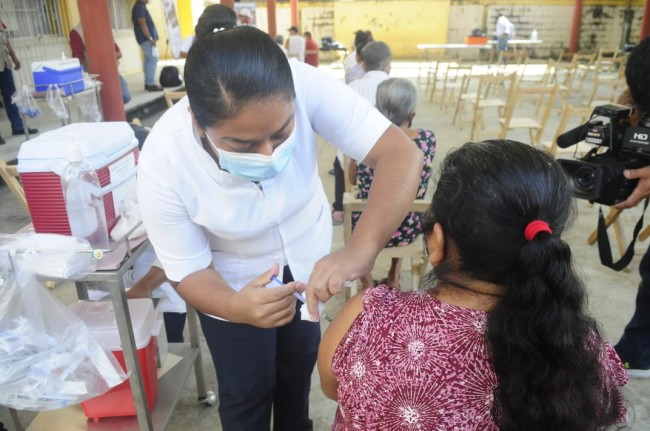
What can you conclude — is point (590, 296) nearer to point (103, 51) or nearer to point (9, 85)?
point (103, 51)

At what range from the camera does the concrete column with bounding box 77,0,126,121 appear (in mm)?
3982

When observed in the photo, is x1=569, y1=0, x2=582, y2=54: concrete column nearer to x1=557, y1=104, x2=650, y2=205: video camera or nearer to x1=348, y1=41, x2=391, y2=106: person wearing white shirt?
x1=348, y1=41, x2=391, y2=106: person wearing white shirt

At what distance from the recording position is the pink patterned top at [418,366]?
0.77m

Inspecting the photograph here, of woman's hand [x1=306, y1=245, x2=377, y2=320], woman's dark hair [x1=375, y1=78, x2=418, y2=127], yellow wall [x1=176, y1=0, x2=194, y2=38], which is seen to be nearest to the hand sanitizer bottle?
woman's hand [x1=306, y1=245, x2=377, y2=320]

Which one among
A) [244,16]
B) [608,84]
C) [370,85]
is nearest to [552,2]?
[608,84]

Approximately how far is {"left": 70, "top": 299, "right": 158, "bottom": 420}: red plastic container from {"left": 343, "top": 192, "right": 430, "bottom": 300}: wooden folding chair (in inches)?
28.9

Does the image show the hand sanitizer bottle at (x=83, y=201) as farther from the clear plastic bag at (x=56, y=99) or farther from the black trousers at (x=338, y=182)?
the clear plastic bag at (x=56, y=99)

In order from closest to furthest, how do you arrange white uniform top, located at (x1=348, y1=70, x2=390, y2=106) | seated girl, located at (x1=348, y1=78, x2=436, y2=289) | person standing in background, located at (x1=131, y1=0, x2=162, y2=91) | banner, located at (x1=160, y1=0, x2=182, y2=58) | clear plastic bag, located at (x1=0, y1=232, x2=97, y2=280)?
clear plastic bag, located at (x1=0, y1=232, x2=97, y2=280), seated girl, located at (x1=348, y1=78, x2=436, y2=289), white uniform top, located at (x1=348, y1=70, x2=390, y2=106), banner, located at (x1=160, y1=0, x2=182, y2=58), person standing in background, located at (x1=131, y1=0, x2=162, y2=91)

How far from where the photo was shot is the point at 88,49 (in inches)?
163

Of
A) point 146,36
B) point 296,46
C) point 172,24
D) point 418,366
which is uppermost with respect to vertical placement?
point 172,24

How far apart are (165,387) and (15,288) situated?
679 mm

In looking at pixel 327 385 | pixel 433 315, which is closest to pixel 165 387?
pixel 327 385

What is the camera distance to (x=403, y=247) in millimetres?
2441

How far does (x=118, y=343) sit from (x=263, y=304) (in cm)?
74
